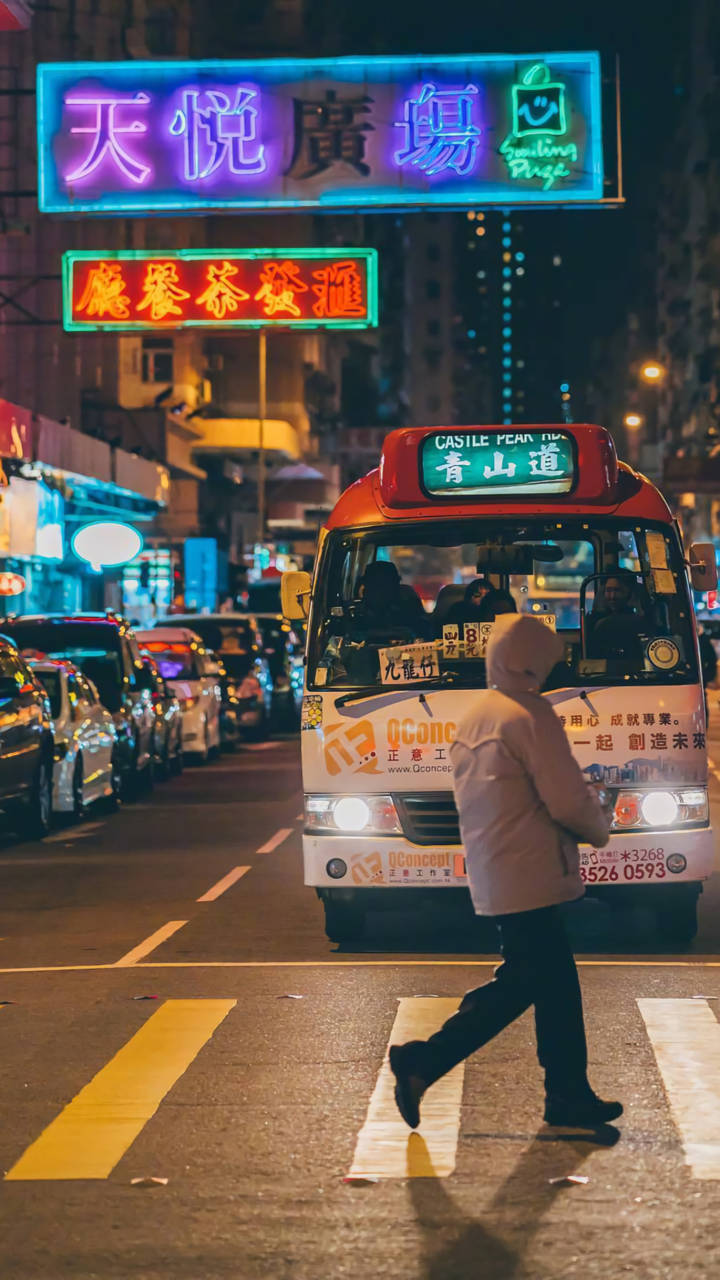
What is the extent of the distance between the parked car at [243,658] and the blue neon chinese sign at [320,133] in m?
6.83

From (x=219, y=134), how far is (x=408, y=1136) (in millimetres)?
29251

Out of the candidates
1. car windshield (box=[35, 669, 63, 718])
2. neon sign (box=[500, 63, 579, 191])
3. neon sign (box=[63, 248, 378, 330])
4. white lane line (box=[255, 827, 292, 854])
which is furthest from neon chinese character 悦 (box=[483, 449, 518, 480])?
neon sign (box=[63, 248, 378, 330])

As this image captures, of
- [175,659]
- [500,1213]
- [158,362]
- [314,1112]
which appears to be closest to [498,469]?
[314,1112]

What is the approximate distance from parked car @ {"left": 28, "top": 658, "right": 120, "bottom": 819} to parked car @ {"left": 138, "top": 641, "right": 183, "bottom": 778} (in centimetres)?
318

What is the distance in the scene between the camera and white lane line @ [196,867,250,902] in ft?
47.4

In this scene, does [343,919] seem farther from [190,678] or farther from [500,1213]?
[190,678]

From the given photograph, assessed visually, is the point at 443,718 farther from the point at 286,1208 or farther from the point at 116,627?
the point at 116,627

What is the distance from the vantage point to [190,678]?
96.5 feet

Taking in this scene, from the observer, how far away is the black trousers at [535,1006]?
23.5 feet

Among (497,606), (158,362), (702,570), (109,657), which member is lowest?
(109,657)

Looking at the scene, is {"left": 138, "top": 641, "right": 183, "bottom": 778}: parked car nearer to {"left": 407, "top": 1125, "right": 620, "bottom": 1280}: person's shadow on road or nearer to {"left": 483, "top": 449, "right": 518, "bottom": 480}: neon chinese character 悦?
{"left": 483, "top": 449, "right": 518, "bottom": 480}: neon chinese character 悦

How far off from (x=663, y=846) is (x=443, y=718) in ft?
4.41

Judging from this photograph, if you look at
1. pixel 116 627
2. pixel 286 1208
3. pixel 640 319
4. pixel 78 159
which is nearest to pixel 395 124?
pixel 78 159

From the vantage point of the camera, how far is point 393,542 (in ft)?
39.8
